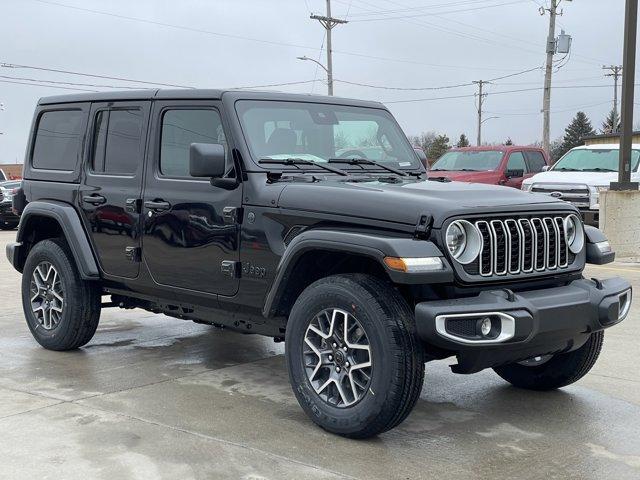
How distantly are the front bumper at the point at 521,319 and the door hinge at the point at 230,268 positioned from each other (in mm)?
1393

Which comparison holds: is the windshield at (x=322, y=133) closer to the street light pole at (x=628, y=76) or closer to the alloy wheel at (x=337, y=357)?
the alloy wheel at (x=337, y=357)

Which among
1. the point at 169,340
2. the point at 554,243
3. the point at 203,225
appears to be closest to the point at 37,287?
the point at 169,340

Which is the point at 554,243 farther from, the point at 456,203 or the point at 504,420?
the point at 504,420

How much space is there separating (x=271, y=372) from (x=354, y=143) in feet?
5.54

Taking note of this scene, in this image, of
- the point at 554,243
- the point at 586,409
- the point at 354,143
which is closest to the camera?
the point at 554,243

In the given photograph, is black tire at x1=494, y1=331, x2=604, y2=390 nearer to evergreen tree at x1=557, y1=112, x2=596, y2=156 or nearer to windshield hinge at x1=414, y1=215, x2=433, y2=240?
windshield hinge at x1=414, y1=215, x2=433, y2=240

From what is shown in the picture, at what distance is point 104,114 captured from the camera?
6.31 m

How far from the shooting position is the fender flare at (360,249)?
419 centimetres

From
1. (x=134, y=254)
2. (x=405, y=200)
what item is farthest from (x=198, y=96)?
A: (x=405, y=200)

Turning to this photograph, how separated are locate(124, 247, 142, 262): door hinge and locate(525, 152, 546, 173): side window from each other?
14282 millimetres

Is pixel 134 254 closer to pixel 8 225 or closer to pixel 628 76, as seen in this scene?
pixel 628 76

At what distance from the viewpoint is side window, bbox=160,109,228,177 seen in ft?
18.1

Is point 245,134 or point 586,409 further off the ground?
point 245,134

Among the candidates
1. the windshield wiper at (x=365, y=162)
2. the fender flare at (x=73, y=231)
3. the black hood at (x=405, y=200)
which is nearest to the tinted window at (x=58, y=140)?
the fender flare at (x=73, y=231)
